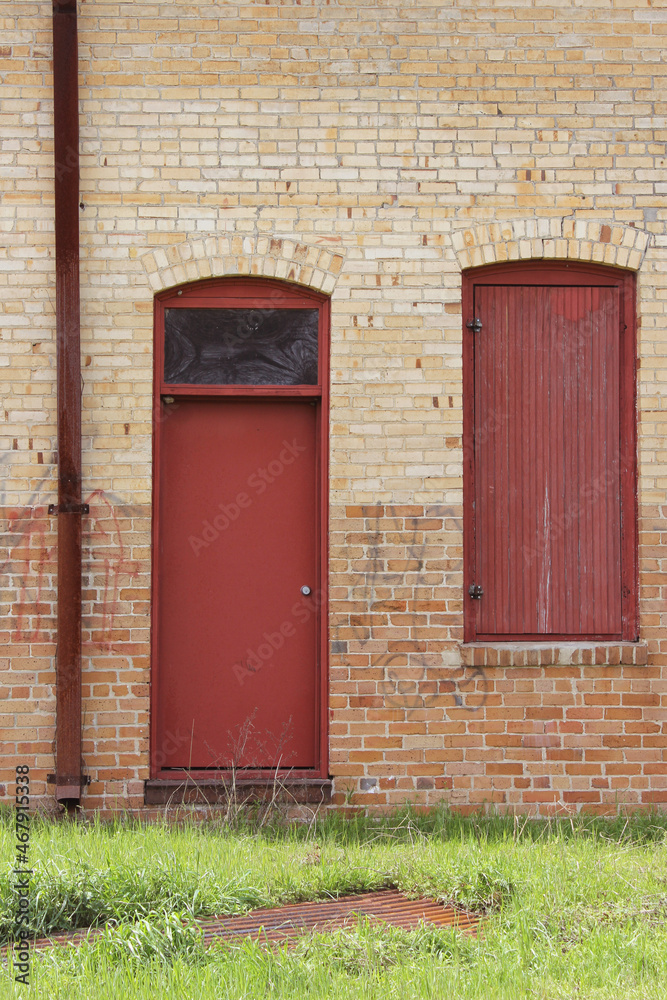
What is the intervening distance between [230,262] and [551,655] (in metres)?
3.12

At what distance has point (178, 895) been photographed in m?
3.64

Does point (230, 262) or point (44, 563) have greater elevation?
point (230, 262)

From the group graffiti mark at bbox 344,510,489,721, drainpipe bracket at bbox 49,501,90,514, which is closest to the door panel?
graffiti mark at bbox 344,510,489,721

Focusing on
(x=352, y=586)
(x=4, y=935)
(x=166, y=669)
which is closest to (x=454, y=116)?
(x=352, y=586)

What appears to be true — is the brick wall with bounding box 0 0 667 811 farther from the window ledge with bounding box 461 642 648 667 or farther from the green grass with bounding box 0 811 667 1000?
the green grass with bounding box 0 811 667 1000

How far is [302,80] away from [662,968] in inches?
201

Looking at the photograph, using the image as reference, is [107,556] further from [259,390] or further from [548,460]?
[548,460]

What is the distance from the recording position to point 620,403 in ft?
18.7

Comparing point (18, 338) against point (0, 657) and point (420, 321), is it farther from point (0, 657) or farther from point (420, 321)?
point (420, 321)

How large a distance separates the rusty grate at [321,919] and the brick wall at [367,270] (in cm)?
142

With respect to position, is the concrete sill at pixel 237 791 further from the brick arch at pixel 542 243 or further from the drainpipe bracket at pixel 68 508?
the brick arch at pixel 542 243

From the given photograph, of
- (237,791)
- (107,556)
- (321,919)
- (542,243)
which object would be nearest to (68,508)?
→ (107,556)

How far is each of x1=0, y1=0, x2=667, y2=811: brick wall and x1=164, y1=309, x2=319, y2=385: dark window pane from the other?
237mm

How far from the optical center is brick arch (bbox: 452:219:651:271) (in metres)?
5.55
